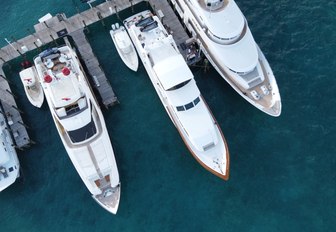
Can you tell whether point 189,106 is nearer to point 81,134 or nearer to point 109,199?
point 81,134

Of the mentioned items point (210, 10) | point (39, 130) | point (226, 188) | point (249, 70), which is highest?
point (210, 10)

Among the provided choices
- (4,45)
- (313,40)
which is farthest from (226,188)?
(4,45)

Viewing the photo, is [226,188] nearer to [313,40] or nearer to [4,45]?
[313,40]

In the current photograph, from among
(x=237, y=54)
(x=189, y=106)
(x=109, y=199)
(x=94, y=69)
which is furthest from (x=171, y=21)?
(x=109, y=199)

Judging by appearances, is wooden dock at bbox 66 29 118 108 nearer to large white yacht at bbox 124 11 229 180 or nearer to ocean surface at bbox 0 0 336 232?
ocean surface at bbox 0 0 336 232

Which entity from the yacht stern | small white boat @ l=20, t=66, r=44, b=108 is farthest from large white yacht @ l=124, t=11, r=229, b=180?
small white boat @ l=20, t=66, r=44, b=108
